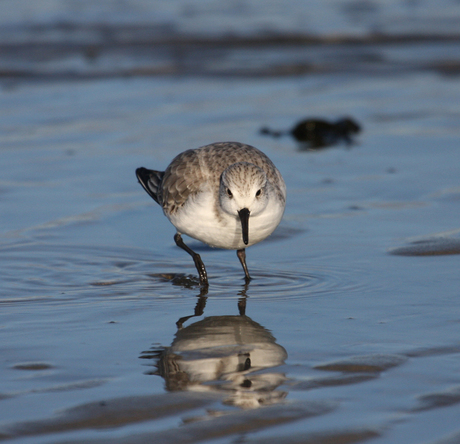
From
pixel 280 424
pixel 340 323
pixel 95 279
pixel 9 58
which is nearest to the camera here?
pixel 280 424

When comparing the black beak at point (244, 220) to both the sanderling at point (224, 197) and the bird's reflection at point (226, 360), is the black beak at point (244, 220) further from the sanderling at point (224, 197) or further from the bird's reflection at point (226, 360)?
the bird's reflection at point (226, 360)

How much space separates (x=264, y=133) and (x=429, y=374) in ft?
19.3

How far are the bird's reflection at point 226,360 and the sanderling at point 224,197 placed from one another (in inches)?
25.7

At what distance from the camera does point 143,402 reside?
3227 mm

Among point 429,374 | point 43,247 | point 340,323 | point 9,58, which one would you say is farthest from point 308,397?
point 9,58

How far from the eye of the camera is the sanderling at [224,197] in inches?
181

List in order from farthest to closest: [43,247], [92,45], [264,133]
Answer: [92,45]
[264,133]
[43,247]

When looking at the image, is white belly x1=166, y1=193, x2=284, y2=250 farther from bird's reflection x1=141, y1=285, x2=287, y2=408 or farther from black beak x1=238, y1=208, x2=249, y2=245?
bird's reflection x1=141, y1=285, x2=287, y2=408

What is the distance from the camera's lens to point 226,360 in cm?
371

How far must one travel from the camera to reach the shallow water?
314cm

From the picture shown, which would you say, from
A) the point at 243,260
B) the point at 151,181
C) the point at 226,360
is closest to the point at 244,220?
the point at 243,260

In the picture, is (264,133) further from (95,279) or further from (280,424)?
(280,424)

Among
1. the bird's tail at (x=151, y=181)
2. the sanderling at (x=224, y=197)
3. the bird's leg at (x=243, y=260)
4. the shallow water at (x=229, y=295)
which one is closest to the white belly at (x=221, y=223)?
the sanderling at (x=224, y=197)

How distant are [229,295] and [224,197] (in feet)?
2.02
